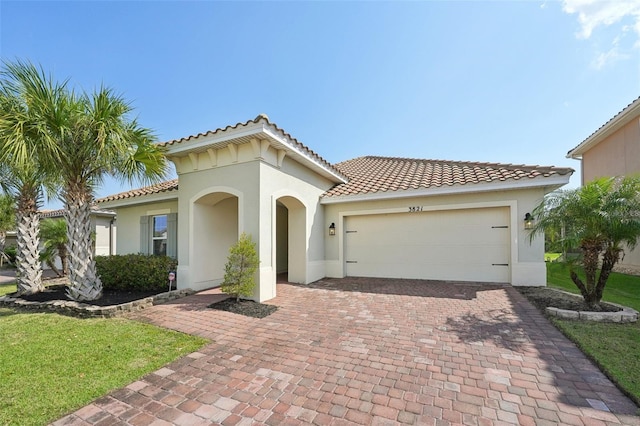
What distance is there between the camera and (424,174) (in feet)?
38.0

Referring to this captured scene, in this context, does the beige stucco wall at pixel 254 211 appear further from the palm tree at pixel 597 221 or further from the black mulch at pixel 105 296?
the palm tree at pixel 597 221

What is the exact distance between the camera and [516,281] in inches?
349

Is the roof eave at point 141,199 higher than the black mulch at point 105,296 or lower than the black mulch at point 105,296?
higher

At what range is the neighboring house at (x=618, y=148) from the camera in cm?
1148

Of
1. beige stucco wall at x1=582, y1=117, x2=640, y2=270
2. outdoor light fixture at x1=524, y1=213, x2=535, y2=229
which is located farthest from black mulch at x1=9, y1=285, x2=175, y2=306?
beige stucco wall at x1=582, y1=117, x2=640, y2=270

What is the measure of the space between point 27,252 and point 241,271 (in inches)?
285

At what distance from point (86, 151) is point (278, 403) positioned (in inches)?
301

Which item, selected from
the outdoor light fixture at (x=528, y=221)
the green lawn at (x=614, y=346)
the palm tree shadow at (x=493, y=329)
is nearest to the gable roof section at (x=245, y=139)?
the palm tree shadow at (x=493, y=329)

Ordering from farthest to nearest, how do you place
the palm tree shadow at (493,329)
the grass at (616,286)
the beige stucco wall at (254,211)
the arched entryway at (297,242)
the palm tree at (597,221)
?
the arched entryway at (297,242) < the beige stucco wall at (254,211) < the grass at (616,286) < the palm tree at (597,221) < the palm tree shadow at (493,329)

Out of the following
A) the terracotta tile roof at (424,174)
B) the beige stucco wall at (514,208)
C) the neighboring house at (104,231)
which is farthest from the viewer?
the neighboring house at (104,231)

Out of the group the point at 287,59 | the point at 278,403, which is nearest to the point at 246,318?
the point at 278,403

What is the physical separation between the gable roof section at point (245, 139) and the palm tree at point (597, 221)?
678 cm

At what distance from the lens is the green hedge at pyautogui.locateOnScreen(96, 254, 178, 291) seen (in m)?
8.56

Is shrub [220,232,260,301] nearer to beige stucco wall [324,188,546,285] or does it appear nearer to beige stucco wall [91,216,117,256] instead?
beige stucco wall [324,188,546,285]
